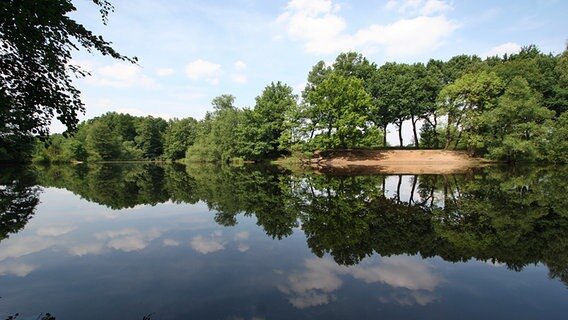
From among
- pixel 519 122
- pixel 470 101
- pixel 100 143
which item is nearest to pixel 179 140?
pixel 100 143

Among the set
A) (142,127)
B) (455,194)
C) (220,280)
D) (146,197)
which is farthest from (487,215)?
(142,127)

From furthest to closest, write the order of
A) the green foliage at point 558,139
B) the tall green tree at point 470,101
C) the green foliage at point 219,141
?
the green foliage at point 219,141 < the tall green tree at point 470,101 < the green foliage at point 558,139

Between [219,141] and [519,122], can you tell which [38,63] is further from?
[219,141]

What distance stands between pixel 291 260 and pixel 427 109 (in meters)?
49.7

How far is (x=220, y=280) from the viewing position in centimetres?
643

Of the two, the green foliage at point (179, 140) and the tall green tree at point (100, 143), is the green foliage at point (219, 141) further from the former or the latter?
the tall green tree at point (100, 143)

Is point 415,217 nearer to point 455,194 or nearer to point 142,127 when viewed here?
A: point 455,194

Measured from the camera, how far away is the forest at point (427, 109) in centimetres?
4050

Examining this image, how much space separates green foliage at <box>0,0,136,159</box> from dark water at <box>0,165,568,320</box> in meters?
3.42

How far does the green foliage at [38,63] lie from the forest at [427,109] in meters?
37.0

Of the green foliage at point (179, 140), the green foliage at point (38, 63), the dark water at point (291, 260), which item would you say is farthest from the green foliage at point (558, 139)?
the green foliage at point (179, 140)

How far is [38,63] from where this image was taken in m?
6.60

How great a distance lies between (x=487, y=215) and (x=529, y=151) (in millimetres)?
36404

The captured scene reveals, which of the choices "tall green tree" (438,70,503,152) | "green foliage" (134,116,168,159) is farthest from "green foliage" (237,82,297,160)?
"green foliage" (134,116,168,159)
